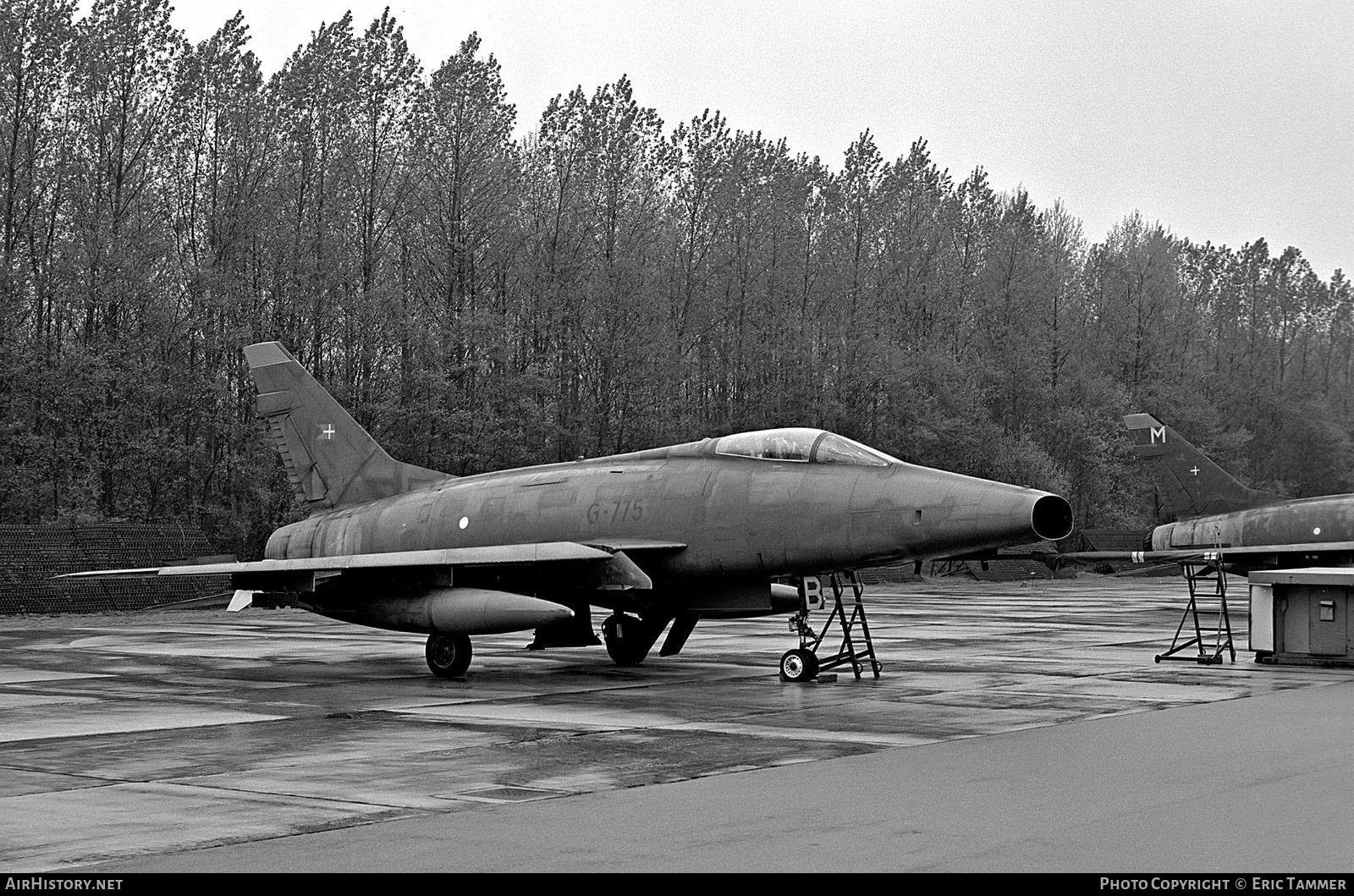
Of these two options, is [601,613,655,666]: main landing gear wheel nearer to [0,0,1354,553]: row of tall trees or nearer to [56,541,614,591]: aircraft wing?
[56,541,614,591]: aircraft wing

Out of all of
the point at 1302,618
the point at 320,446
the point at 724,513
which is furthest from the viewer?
the point at 320,446

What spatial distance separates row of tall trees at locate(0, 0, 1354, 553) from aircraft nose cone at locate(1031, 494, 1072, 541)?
29.9m

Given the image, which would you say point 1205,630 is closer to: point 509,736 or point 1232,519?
point 1232,519

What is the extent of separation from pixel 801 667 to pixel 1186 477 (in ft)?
82.4

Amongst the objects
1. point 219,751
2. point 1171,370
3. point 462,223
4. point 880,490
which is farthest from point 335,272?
point 1171,370

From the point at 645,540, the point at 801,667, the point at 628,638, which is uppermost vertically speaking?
the point at 645,540

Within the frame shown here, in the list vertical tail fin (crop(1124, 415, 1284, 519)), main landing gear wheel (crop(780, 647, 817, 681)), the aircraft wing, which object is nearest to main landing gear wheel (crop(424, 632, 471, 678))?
the aircraft wing

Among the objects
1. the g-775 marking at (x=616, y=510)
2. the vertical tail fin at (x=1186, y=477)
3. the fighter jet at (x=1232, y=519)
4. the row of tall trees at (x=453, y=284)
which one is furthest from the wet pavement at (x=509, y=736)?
Result: the row of tall trees at (x=453, y=284)

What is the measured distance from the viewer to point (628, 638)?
18.4m

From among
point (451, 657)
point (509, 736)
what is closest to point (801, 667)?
point (451, 657)

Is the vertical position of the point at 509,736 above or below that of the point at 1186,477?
below

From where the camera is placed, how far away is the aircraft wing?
1609 cm

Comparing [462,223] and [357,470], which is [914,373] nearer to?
[462,223]
